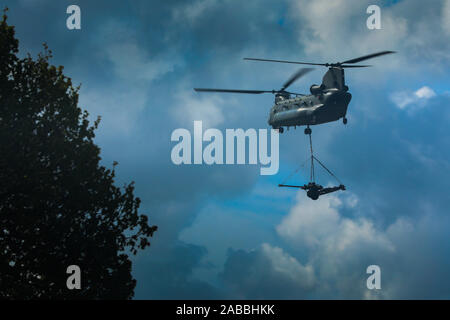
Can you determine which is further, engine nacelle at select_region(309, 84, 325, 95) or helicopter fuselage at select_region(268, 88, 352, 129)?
engine nacelle at select_region(309, 84, 325, 95)

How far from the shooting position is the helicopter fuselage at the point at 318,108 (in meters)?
48.5

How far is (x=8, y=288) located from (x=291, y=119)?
3331cm

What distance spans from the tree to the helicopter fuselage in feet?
76.7

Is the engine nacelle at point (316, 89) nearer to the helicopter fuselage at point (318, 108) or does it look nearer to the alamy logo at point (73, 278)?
the helicopter fuselage at point (318, 108)

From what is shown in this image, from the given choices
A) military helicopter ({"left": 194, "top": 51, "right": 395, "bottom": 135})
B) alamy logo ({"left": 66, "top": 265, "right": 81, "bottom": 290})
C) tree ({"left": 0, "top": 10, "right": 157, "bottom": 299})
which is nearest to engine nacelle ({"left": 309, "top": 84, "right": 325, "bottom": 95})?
military helicopter ({"left": 194, "top": 51, "right": 395, "bottom": 135})

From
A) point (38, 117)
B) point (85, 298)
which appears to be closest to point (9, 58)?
point (38, 117)

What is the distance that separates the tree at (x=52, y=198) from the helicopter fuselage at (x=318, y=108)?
23364mm

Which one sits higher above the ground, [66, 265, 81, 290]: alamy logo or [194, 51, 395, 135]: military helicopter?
[194, 51, 395, 135]: military helicopter

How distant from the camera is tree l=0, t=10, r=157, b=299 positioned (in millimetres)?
28172

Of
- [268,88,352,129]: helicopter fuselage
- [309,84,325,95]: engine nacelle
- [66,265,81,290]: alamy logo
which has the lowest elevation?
[66,265,81,290]: alamy logo

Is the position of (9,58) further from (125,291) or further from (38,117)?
(125,291)

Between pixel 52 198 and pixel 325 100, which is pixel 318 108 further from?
pixel 52 198

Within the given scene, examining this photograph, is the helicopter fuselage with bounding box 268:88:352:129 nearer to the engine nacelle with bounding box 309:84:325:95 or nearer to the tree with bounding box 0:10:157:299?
the engine nacelle with bounding box 309:84:325:95
